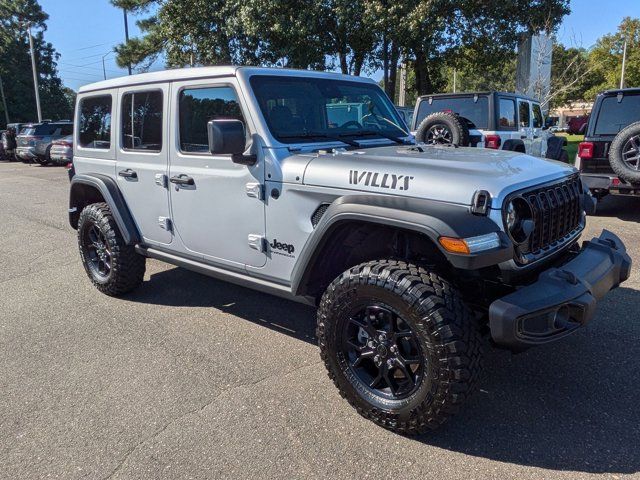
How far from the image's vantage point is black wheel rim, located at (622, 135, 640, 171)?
6.53 meters

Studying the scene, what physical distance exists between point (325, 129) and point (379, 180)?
39.9 inches

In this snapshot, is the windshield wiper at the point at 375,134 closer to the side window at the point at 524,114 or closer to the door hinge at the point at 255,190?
the door hinge at the point at 255,190

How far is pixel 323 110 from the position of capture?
3.70 meters

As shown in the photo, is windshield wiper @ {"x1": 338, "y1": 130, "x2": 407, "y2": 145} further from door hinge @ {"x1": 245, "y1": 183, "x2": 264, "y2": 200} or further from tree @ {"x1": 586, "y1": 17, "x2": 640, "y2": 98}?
tree @ {"x1": 586, "y1": 17, "x2": 640, "y2": 98}

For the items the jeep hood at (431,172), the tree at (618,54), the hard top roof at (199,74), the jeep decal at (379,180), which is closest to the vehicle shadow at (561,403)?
the jeep hood at (431,172)

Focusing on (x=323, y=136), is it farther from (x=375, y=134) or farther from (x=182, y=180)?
(x=182, y=180)

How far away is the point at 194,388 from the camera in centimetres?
324

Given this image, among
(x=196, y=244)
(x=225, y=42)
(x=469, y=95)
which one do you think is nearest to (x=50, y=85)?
(x=225, y=42)

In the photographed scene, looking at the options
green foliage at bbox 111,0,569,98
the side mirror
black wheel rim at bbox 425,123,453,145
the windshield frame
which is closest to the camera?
the side mirror

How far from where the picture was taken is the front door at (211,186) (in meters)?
3.39

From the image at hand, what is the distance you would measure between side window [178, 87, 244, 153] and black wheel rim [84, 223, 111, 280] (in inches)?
60.7

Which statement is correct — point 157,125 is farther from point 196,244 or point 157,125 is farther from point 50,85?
point 50,85

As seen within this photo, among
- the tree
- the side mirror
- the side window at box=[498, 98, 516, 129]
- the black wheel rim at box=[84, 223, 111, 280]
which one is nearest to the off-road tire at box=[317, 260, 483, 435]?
the side mirror

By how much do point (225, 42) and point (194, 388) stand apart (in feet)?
59.1
